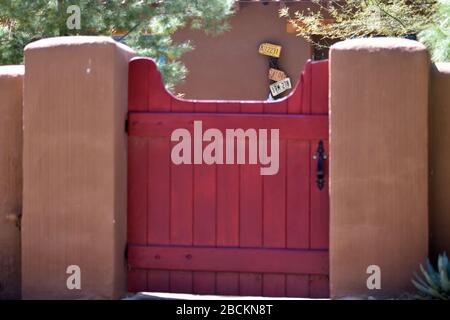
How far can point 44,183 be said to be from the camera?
19.2 ft

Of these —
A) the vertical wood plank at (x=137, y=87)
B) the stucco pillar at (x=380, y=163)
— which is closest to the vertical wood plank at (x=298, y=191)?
the stucco pillar at (x=380, y=163)

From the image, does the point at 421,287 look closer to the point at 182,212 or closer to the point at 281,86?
the point at 182,212

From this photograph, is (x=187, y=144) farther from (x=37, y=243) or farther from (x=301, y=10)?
(x=301, y=10)

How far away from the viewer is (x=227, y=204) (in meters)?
5.98

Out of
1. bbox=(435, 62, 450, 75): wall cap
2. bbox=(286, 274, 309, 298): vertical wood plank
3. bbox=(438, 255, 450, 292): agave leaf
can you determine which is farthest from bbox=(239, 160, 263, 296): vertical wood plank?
bbox=(435, 62, 450, 75): wall cap

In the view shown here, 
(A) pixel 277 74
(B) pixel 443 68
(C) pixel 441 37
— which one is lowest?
(B) pixel 443 68

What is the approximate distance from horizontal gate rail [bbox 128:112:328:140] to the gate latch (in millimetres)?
92

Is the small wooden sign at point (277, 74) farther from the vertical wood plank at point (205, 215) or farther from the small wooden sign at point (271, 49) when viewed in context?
the vertical wood plank at point (205, 215)

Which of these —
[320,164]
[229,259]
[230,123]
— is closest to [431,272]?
[320,164]

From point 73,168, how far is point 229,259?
1325mm

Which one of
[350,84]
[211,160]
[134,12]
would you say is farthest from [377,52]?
[134,12]

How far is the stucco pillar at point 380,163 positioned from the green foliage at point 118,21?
3502 millimetres
